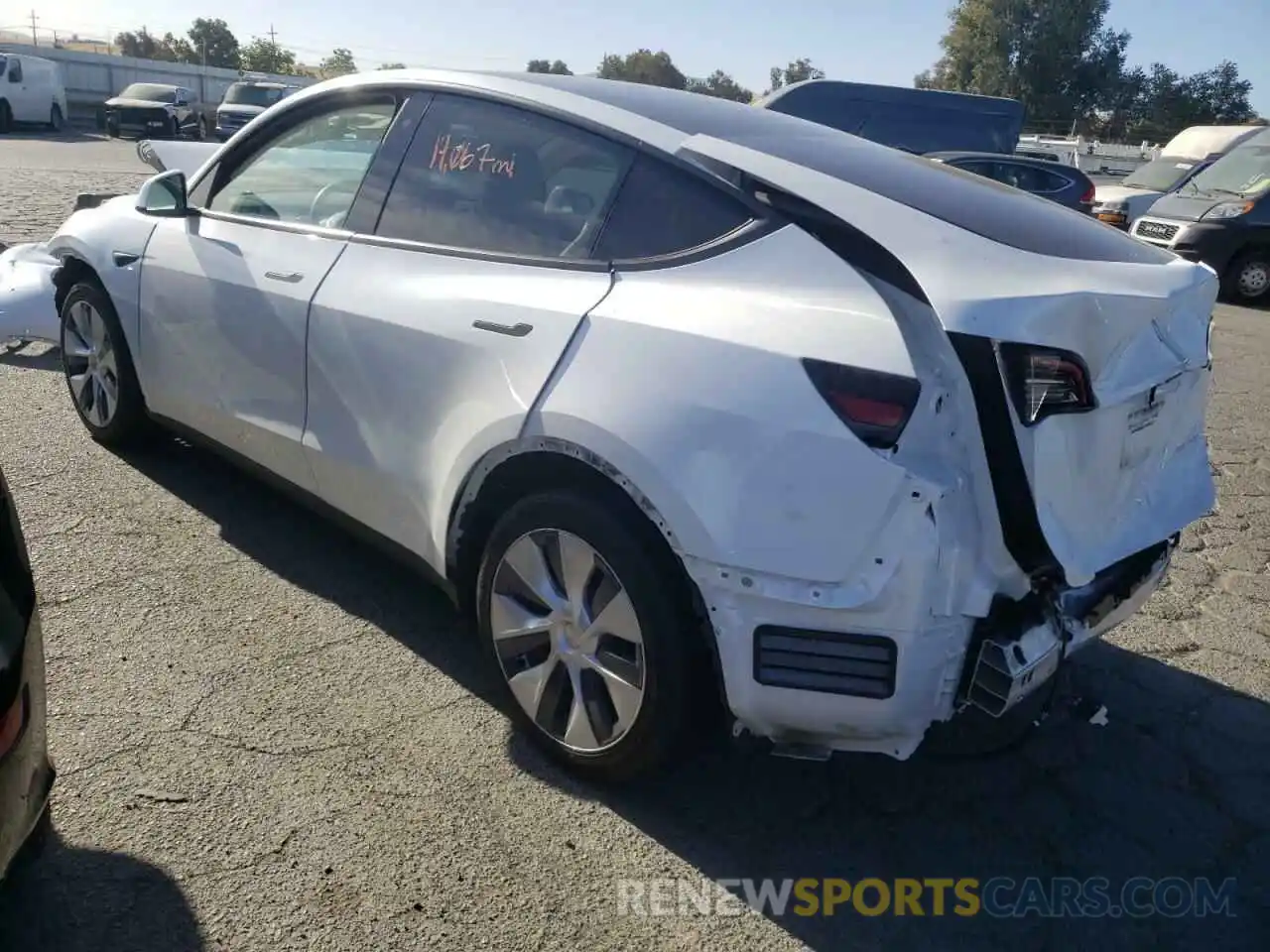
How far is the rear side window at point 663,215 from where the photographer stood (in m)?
2.50

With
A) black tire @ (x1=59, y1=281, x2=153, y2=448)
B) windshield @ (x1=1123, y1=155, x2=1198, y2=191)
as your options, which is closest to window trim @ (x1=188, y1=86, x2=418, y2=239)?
black tire @ (x1=59, y1=281, x2=153, y2=448)

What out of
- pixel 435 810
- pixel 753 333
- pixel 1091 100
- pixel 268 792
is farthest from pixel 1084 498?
pixel 1091 100

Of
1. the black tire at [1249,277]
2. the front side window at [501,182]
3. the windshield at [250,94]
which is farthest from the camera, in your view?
the windshield at [250,94]

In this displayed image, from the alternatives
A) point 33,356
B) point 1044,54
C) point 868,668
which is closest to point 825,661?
point 868,668

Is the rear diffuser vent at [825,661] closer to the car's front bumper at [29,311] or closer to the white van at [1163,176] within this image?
the car's front bumper at [29,311]

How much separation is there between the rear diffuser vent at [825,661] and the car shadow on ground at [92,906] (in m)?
1.26

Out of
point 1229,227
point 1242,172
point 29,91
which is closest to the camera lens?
point 1229,227

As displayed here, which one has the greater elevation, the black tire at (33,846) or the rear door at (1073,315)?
the rear door at (1073,315)

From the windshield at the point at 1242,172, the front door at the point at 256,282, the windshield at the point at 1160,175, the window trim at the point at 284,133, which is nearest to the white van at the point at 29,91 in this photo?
the windshield at the point at 1160,175

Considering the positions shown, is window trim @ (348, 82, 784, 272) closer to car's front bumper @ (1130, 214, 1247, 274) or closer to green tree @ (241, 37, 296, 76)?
car's front bumper @ (1130, 214, 1247, 274)

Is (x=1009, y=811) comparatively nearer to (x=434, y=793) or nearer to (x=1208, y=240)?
(x=434, y=793)

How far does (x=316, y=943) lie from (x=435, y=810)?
1.52 feet

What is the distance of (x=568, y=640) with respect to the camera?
8.62 ft

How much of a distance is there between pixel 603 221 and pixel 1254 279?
40.2 feet
